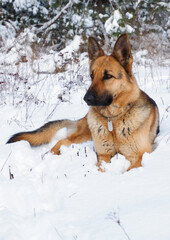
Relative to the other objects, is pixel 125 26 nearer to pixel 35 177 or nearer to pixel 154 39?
pixel 154 39

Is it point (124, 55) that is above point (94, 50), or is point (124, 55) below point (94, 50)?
below

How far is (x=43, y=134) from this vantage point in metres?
3.56

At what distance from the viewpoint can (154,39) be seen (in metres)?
9.43

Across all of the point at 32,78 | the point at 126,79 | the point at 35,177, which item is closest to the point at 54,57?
the point at 32,78

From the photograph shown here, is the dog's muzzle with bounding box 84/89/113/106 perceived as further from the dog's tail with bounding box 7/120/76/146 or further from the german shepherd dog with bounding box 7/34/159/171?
the dog's tail with bounding box 7/120/76/146

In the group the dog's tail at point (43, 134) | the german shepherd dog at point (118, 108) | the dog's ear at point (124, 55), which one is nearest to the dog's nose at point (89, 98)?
the german shepherd dog at point (118, 108)

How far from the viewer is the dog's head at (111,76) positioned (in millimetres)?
2779

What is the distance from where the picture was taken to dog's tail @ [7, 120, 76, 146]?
134 inches

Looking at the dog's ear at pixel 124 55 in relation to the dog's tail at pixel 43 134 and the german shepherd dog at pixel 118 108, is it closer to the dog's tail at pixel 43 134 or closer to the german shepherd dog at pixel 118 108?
the german shepherd dog at pixel 118 108

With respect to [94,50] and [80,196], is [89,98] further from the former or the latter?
[80,196]

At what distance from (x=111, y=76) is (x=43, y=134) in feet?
4.41

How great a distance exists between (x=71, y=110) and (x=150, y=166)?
2781 mm

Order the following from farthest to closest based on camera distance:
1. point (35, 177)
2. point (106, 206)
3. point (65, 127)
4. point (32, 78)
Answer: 1. point (32, 78)
2. point (65, 127)
3. point (35, 177)
4. point (106, 206)

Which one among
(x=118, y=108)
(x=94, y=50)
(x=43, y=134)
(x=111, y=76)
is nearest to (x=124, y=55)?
(x=111, y=76)
